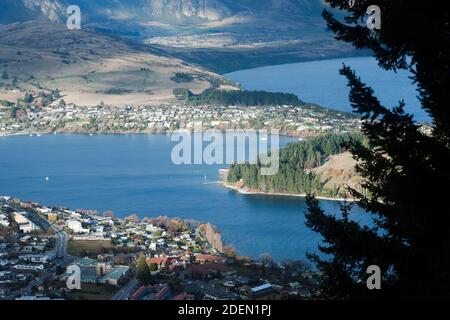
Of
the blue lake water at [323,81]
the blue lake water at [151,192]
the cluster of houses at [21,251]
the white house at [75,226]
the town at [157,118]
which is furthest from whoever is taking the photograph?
the blue lake water at [323,81]

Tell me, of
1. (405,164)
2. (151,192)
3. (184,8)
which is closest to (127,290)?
(405,164)

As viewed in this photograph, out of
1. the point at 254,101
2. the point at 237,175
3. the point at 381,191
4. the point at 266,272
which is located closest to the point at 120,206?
the point at 237,175

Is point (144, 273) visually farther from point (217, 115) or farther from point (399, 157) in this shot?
point (217, 115)

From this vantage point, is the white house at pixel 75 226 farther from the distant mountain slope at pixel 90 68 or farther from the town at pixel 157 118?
the distant mountain slope at pixel 90 68

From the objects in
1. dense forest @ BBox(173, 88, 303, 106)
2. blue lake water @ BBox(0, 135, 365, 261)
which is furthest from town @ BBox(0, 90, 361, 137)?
blue lake water @ BBox(0, 135, 365, 261)

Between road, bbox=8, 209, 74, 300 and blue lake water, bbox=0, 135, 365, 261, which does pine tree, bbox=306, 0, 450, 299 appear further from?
blue lake water, bbox=0, 135, 365, 261

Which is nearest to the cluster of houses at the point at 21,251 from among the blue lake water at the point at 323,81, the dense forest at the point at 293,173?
the dense forest at the point at 293,173
